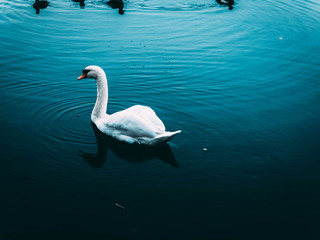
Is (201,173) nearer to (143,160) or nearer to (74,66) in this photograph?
(143,160)

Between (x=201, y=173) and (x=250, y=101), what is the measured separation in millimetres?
3969

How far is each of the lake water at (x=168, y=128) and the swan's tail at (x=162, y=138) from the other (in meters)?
0.25

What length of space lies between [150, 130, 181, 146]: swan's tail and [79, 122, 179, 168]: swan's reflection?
0.23 metres

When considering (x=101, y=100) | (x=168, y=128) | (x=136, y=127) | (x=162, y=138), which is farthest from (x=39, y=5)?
(x=162, y=138)

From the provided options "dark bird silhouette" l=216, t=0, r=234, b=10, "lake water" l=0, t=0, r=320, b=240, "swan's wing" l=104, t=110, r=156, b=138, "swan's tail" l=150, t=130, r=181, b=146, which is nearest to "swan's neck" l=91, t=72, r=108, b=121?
"lake water" l=0, t=0, r=320, b=240

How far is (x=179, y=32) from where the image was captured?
1688 cm

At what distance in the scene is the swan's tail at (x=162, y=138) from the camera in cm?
876

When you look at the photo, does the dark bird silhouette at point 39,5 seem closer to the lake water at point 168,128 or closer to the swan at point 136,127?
the lake water at point 168,128

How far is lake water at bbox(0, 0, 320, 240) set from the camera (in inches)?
289

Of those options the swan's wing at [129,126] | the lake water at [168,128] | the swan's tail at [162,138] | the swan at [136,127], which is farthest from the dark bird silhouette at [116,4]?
the swan's tail at [162,138]

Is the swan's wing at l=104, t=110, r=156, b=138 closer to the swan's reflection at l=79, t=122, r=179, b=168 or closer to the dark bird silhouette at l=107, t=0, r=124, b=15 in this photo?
the swan's reflection at l=79, t=122, r=179, b=168

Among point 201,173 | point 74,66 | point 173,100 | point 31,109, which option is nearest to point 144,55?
point 74,66

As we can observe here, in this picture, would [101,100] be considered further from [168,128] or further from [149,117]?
[168,128]

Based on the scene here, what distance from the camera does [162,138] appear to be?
350 inches
